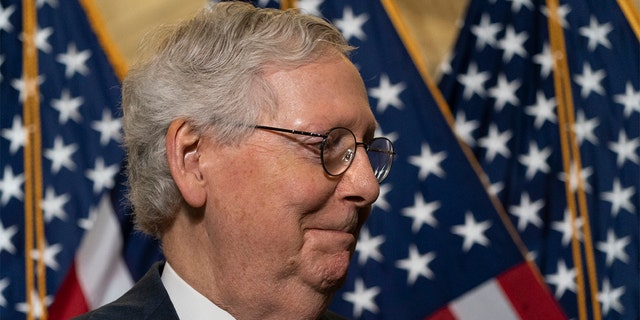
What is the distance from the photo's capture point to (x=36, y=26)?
312 centimetres

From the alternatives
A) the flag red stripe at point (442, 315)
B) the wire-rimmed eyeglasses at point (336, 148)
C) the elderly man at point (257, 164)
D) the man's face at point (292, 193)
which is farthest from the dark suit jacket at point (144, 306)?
the flag red stripe at point (442, 315)

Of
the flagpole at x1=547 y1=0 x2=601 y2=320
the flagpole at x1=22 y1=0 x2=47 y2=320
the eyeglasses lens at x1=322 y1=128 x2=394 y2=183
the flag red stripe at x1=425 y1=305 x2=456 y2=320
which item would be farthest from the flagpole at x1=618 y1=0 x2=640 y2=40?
the flagpole at x1=22 y1=0 x2=47 y2=320

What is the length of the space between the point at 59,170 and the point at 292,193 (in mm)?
1680

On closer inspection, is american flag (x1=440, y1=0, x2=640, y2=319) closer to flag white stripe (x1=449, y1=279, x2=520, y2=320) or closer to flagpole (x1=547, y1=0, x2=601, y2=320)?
flagpole (x1=547, y1=0, x2=601, y2=320)

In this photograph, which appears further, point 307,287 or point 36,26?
point 36,26

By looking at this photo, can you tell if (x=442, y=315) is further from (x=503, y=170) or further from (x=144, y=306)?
(x=144, y=306)

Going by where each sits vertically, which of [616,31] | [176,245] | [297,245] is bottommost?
[176,245]

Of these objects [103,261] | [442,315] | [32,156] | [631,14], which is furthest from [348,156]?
[631,14]

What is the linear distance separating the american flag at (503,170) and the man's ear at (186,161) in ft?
4.47

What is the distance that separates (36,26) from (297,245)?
73.0 inches

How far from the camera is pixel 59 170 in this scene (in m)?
3.07

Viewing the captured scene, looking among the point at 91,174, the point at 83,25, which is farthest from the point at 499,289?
the point at 83,25

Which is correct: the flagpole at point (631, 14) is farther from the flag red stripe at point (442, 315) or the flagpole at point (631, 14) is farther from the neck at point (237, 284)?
the neck at point (237, 284)

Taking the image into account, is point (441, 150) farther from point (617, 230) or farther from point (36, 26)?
point (36, 26)
